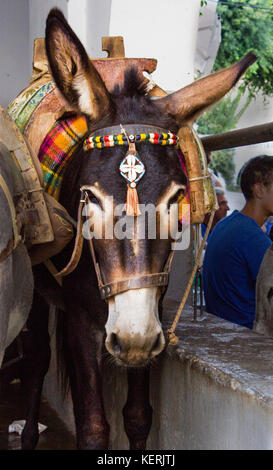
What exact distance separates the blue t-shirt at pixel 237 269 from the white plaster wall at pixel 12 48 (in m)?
2.81

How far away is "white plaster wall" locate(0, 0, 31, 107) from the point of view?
5359 millimetres

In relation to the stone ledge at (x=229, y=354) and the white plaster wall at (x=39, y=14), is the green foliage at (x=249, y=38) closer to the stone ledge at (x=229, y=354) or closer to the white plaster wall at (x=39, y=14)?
the white plaster wall at (x=39, y=14)

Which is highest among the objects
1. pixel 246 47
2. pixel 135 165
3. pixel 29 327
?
pixel 246 47

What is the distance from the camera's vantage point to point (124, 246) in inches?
70.4

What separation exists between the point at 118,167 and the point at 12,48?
4.07m

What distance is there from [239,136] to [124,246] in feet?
5.49

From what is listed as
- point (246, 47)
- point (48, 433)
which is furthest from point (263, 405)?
point (246, 47)

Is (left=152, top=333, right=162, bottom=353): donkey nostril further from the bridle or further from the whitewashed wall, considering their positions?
the whitewashed wall

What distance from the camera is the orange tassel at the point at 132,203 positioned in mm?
1743

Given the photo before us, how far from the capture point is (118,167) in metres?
1.82

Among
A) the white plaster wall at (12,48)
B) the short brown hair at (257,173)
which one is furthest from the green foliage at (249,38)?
the short brown hair at (257,173)

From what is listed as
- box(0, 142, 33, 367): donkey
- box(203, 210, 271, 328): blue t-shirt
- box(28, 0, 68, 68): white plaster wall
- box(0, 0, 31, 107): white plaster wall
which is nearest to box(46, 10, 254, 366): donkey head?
box(0, 142, 33, 367): donkey

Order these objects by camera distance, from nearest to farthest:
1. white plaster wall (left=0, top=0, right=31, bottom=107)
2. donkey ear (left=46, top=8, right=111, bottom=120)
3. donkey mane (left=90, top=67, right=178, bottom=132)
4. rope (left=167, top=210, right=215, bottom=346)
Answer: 1. donkey ear (left=46, top=8, right=111, bottom=120)
2. donkey mane (left=90, top=67, right=178, bottom=132)
3. rope (left=167, top=210, right=215, bottom=346)
4. white plaster wall (left=0, top=0, right=31, bottom=107)
